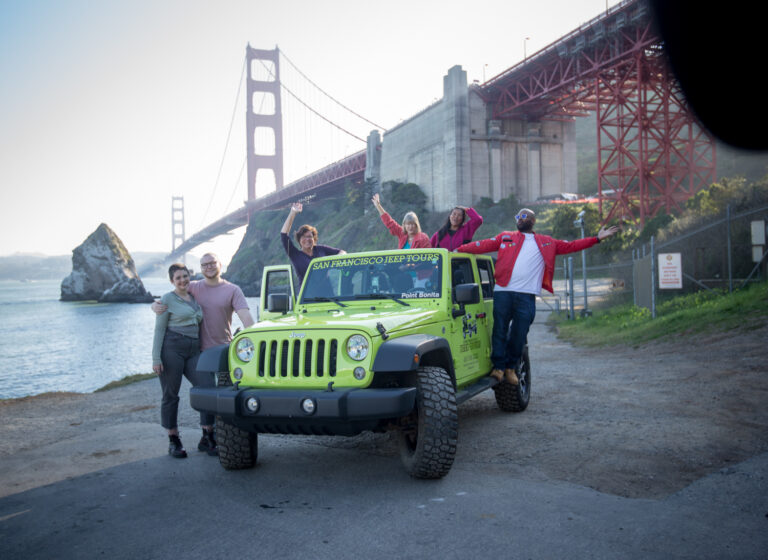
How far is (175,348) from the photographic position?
5930 mm

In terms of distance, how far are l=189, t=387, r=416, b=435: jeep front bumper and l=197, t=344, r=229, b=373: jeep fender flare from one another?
30 cm

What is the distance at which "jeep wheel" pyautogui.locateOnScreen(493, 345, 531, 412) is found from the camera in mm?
6918

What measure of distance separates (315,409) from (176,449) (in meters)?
2.23

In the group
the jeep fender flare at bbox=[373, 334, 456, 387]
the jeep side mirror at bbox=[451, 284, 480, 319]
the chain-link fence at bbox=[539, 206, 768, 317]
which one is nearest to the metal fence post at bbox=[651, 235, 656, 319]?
the chain-link fence at bbox=[539, 206, 768, 317]

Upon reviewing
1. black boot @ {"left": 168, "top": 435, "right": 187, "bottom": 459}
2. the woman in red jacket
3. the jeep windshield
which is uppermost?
the woman in red jacket

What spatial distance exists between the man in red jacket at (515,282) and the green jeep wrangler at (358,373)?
0.79 meters

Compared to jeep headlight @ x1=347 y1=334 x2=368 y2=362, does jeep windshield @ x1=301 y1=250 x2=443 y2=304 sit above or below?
above

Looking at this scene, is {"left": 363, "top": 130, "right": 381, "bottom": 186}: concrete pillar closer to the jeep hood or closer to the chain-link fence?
the chain-link fence

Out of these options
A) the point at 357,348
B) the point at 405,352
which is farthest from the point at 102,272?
Answer: the point at 405,352

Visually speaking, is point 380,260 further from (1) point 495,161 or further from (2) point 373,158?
(2) point 373,158

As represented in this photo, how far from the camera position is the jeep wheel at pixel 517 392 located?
22.7ft

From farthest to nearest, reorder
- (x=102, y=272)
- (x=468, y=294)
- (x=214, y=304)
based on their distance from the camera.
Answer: (x=102, y=272) < (x=214, y=304) < (x=468, y=294)

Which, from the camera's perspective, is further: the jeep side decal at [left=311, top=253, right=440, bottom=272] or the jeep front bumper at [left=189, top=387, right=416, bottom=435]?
the jeep side decal at [left=311, top=253, right=440, bottom=272]

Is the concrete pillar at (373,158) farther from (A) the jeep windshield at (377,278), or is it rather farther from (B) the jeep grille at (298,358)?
(B) the jeep grille at (298,358)
